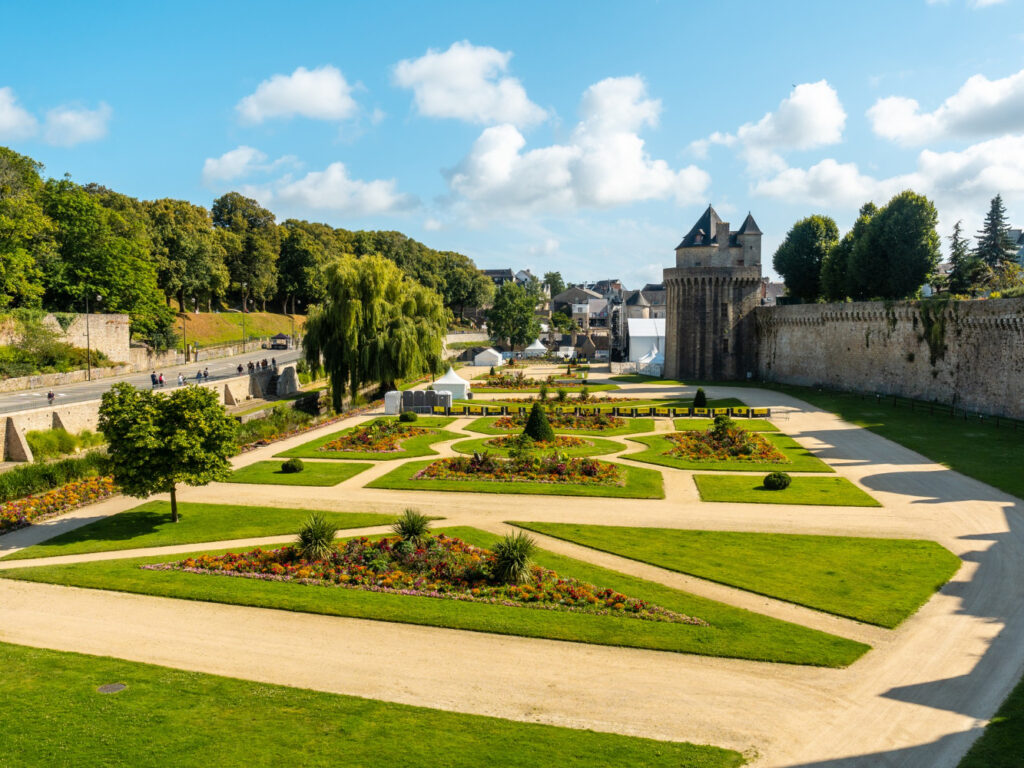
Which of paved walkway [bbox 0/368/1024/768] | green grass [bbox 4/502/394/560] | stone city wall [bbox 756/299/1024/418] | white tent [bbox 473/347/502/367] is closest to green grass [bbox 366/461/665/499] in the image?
green grass [bbox 4/502/394/560]

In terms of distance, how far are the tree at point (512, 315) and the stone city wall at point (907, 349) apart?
35.7 meters

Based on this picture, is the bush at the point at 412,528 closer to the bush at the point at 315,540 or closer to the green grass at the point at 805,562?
the bush at the point at 315,540

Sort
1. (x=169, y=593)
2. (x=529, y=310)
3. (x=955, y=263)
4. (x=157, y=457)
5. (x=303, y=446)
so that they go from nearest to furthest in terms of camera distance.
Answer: (x=169, y=593) → (x=157, y=457) → (x=303, y=446) → (x=955, y=263) → (x=529, y=310)

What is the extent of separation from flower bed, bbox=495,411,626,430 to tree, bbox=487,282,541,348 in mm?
56281

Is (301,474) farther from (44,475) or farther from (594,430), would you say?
(594,430)

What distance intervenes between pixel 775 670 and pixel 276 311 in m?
98.1

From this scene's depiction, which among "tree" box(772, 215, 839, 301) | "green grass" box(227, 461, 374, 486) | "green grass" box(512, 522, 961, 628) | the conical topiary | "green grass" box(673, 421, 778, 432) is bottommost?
"green grass" box(512, 522, 961, 628)

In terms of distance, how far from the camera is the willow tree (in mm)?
43344

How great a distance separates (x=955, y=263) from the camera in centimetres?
6562

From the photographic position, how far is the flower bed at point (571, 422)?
3816 centimetres

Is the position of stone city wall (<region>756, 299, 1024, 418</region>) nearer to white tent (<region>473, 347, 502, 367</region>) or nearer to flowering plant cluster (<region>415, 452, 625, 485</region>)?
flowering plant cluster (<region>415, 452, 625, 485</region>)

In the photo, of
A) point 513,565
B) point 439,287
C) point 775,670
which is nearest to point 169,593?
point 513,565

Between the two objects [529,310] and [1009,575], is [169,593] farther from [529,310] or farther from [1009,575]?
[529,310]

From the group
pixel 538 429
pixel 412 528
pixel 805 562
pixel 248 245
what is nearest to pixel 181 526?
pixel 412 528
